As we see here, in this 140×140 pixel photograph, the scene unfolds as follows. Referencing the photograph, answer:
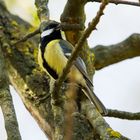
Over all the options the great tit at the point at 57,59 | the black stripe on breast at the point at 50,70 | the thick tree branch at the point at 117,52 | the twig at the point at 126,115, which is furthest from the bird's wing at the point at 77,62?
the thick tree branch at the point at 117,52

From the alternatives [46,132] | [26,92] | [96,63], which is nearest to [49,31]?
[26,92]

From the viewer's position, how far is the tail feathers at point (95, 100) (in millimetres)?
2627

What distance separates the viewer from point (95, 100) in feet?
9.01

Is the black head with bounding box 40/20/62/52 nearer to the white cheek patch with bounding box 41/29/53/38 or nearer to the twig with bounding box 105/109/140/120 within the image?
the white cheek patch with bounding box 41/29/53/38

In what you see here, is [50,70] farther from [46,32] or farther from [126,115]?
[126,115]

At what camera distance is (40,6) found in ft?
10.6

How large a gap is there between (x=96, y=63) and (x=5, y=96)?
61.7 inches

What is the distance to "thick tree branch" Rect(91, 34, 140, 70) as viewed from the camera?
3953mm

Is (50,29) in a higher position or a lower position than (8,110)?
higher

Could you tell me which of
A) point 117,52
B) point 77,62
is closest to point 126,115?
point 77,62

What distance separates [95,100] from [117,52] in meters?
1.35

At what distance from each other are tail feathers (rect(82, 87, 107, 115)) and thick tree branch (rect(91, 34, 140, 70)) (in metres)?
1.06

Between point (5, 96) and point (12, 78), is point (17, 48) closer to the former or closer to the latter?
Result: point (12, 78)

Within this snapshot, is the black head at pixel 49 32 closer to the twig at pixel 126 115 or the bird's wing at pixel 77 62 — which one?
the bird's wing at pixel 77 62
